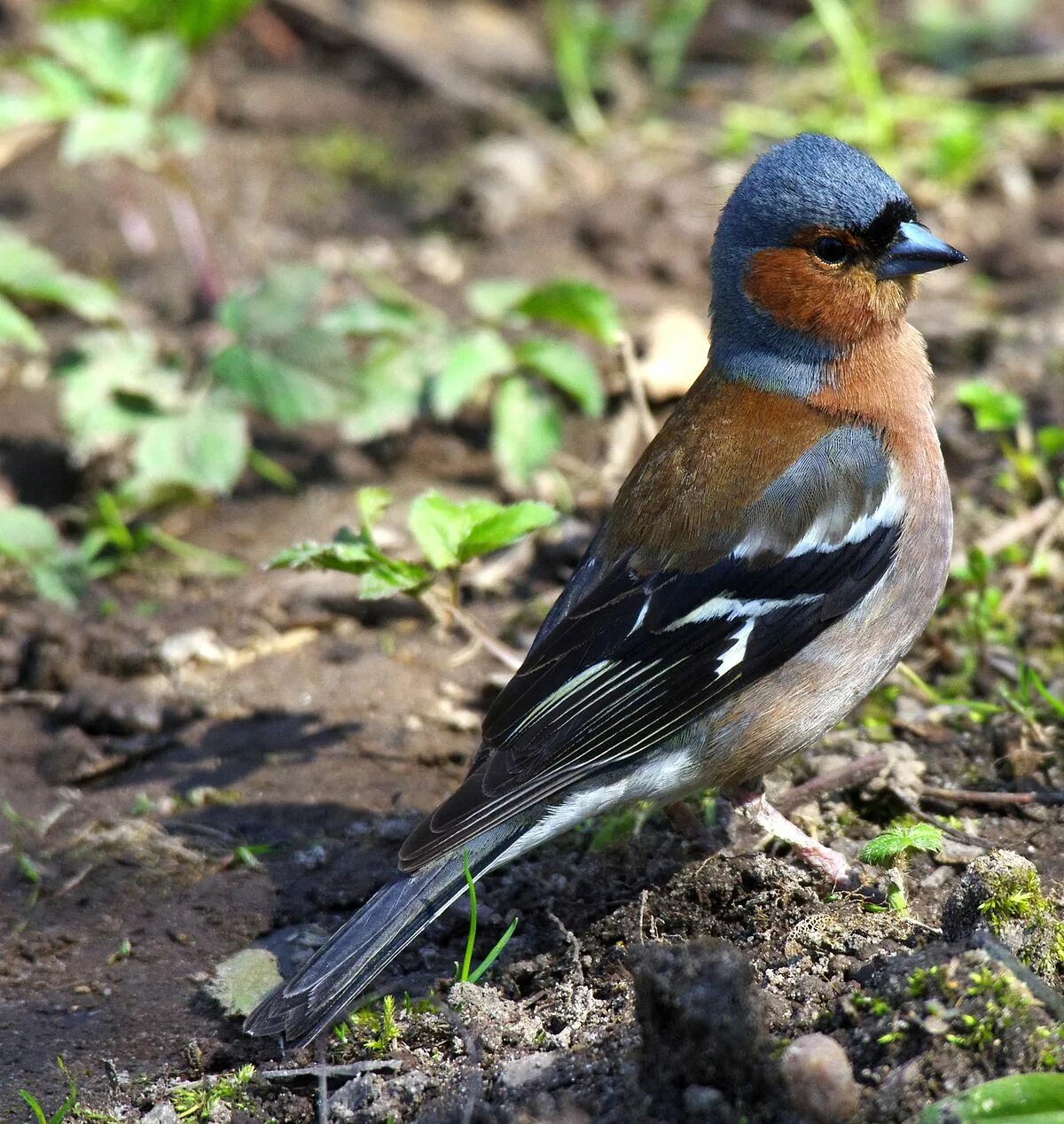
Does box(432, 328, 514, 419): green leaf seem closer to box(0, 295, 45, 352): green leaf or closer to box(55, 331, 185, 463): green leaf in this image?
box(55, 331, 185, 463): green leaf

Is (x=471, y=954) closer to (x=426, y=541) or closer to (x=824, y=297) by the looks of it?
(x=426, y=541)

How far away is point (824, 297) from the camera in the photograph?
3.76m

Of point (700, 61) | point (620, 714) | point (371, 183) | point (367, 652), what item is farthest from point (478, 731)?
point (700, 61)

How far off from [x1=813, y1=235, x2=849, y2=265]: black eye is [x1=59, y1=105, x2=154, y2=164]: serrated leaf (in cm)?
251

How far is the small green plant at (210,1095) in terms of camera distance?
2934 millimetres

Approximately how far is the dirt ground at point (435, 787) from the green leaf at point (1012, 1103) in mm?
115

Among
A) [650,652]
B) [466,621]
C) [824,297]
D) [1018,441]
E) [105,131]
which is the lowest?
[466,621]

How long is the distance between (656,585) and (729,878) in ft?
2.27

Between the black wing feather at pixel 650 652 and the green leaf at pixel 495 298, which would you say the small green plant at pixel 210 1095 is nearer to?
the black wing feather at pixel 650 652

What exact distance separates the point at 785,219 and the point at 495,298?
1601 millimetres

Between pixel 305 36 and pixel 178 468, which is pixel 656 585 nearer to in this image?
pixel 178 468

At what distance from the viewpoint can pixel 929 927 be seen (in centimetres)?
310

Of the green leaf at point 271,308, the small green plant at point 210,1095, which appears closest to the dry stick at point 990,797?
the small green plant at point 210,1095

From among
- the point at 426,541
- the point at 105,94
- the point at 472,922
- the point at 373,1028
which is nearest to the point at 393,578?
the point at 426,541
